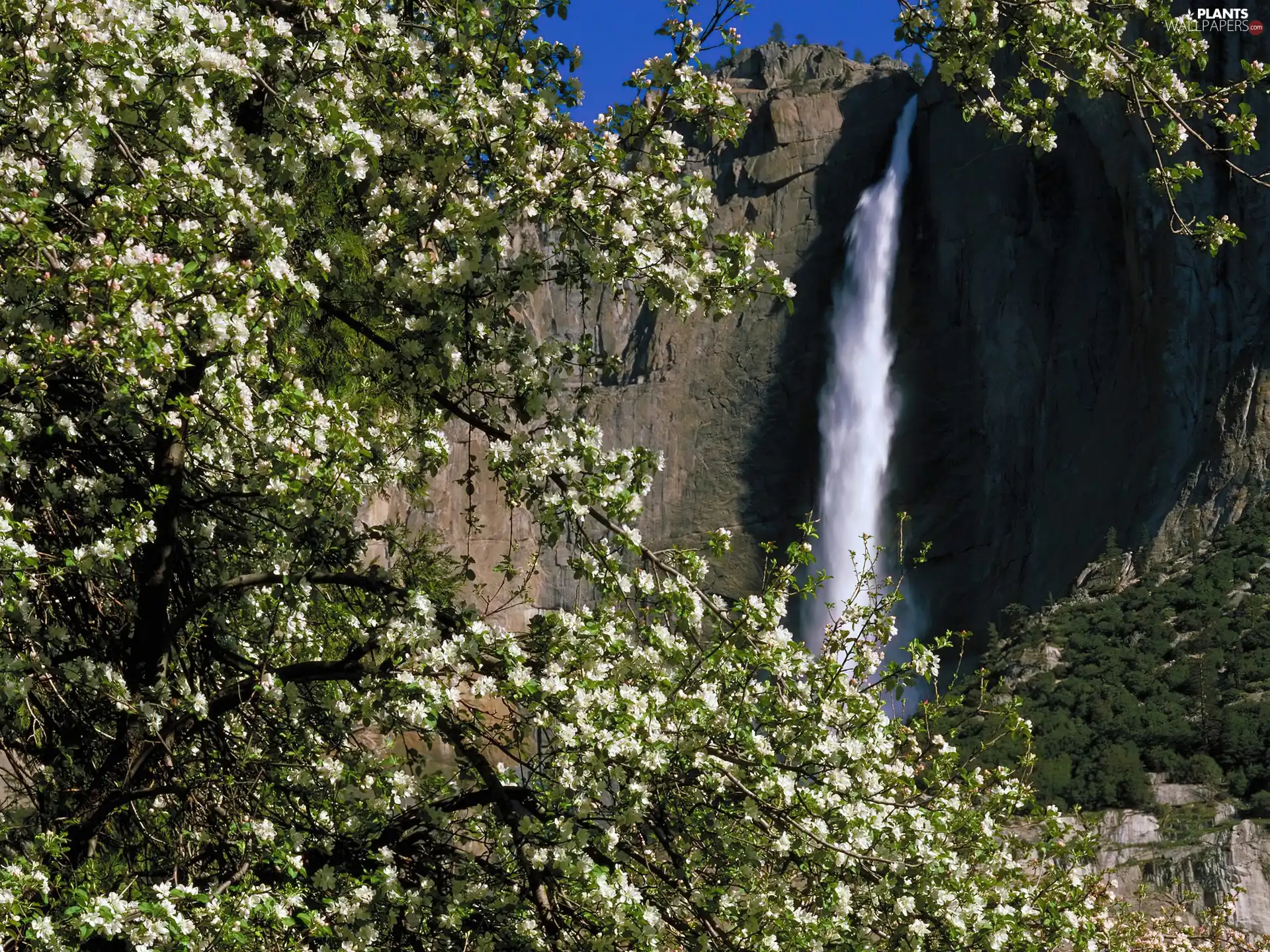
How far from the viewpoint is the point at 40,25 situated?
159 inches

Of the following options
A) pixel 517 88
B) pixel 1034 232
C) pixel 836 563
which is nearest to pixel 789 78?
pixel 1034 232

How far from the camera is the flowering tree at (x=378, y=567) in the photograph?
4223 mm

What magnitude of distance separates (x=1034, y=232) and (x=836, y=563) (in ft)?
40.2

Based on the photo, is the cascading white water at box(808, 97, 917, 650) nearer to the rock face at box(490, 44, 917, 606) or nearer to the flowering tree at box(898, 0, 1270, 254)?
the rock face at box(490, 44, 917, 606)

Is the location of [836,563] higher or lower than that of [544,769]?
higher

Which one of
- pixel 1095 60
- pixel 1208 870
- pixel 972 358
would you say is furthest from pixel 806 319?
pixel 1095 60

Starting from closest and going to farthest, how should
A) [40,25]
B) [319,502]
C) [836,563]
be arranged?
[40,25]
[319,502]
[836,563]

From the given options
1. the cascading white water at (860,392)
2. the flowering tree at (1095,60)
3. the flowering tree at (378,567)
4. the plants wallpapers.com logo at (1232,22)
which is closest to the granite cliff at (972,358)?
the plants wallpapers.com logo at (1232,22)

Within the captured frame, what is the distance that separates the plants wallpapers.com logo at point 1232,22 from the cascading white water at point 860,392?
14.3 metres

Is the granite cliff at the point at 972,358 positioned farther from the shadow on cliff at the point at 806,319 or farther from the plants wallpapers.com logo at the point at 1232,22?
the plants wallpapers.com logo at the point at 1232,22

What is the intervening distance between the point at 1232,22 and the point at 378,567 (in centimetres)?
3153

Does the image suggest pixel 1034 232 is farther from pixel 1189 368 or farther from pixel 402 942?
pixel 402 942

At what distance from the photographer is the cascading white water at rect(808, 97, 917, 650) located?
134 feet

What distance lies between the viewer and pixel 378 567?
537cm
